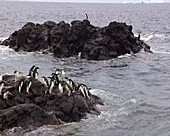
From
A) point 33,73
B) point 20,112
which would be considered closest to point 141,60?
point 33,73

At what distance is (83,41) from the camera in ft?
152

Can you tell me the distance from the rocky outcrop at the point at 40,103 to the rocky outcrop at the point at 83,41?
62.4ft

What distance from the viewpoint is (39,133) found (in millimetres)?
20156

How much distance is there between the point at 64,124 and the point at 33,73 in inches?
271

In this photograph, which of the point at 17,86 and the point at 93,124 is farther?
the point at 17,86

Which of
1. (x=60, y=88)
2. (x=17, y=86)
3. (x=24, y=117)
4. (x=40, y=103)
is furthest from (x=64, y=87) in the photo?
(x=24, y=117)

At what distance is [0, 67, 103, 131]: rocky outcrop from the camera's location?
822 inches

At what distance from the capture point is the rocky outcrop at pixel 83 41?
44031mm

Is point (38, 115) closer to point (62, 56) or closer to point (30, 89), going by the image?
point (30, 89)

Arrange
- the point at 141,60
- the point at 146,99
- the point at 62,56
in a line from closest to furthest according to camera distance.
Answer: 1. the point at 146,99
2. the point at 141,60
3. the point at 62,56

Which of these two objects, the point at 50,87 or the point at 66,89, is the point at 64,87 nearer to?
the point at 66,89

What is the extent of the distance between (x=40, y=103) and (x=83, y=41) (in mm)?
24208

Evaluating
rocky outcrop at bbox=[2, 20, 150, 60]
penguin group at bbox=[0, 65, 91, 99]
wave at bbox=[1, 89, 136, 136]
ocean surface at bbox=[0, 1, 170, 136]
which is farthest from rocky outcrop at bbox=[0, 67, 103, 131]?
rocky outcrop at bbox=[2, 20, 150, 60]

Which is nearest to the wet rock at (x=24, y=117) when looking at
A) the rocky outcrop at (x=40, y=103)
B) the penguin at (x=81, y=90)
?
the rocky outcrop at (x=40, y=103)
